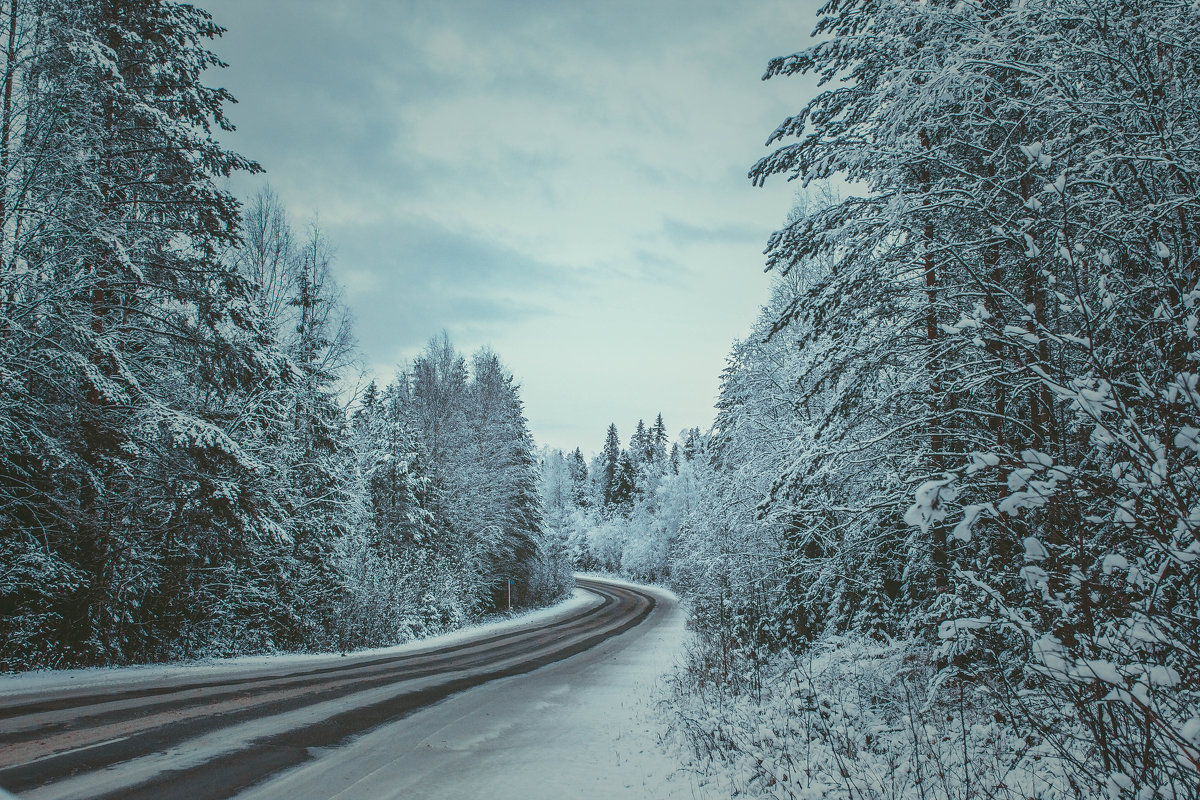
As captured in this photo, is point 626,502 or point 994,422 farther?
point 626,502

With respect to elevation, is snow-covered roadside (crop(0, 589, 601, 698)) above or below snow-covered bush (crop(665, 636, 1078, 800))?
below

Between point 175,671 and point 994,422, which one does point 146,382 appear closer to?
point 175,671

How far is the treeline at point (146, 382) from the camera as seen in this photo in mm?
9766

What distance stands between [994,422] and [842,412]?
1.68m

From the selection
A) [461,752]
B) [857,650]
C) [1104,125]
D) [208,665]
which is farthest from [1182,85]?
[208,665]

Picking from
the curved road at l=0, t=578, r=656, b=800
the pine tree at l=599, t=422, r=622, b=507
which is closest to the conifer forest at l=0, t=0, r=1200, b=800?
the curved road at l=0, t=578, r=656, b=800

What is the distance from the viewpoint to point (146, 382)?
1163 centimetres

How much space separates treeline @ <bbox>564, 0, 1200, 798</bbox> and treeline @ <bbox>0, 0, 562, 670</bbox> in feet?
33.3

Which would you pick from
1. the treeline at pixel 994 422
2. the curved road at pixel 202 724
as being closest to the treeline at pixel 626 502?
the curved road at pixel 202 724

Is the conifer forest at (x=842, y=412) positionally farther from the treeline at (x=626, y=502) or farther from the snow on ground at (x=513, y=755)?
the treeline at (x=626, y=502)

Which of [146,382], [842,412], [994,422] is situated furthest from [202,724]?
[994,422]

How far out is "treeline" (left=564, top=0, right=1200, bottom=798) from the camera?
2.74 m

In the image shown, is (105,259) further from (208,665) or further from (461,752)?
(461,752)

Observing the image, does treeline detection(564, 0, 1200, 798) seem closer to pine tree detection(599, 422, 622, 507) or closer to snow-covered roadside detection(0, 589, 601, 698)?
snow-covered roadside detection(0, 589, 601, 698)
